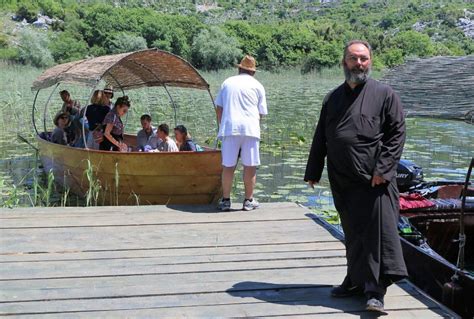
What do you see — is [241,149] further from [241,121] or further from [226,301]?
[226,301]

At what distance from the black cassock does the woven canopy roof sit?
5.27 m

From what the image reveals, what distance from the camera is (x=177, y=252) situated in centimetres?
490

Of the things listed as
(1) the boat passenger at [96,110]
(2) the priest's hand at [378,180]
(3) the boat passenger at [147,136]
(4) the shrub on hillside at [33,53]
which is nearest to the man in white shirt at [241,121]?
(2) the priest's hand at [378,180]

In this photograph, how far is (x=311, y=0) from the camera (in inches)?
6319

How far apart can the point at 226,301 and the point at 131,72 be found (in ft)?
28.8

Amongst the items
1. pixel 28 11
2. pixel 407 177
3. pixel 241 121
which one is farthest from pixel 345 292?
pixel 28 11

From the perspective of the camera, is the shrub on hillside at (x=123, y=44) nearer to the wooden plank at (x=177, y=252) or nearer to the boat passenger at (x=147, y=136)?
the boat passenger at (x=147, y=136)

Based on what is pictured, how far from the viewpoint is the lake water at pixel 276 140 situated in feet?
33.3

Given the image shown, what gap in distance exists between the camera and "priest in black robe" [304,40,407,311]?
364cm

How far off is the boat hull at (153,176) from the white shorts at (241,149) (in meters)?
1.36

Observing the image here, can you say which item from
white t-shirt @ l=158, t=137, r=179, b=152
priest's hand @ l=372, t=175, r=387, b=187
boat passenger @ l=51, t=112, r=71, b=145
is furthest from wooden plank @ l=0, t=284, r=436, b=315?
boat passenger @ l=51, t=112, r=71, b=145

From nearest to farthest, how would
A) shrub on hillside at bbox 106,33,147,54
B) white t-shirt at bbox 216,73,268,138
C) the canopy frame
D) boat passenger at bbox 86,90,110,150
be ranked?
1. white t-shirt at bbox 216,73,268,138
2. the canopy frame
3. boat passenger at bbox 86,90,110,150
4. shrub on hillside at bbox 106,33,147,54

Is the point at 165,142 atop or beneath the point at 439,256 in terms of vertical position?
atop

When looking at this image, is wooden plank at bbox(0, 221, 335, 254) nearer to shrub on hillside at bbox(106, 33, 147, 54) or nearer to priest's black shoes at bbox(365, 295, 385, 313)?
priest's black shoes at bbox(365, 295, 385, 313)
